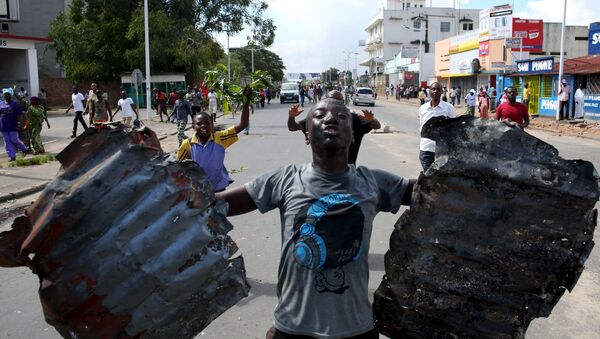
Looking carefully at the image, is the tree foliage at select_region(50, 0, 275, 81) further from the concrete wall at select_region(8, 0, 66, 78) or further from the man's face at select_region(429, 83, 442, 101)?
the man's face at select_region(429, 83, 442, 101)

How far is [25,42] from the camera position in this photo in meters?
32.3

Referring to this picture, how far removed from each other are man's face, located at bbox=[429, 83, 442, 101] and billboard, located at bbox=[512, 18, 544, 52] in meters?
35.5

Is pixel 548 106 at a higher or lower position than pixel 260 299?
higher

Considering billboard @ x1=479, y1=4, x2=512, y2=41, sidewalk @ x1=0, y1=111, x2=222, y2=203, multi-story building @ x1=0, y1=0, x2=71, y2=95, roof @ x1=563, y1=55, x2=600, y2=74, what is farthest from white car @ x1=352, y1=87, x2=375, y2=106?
sidewalk @ x1=0, y1=111, x2=222, y2=203

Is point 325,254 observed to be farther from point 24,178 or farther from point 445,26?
point 445,26

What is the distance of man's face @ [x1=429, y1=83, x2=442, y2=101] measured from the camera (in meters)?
7.31

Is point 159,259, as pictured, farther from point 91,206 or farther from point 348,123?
point 348,123

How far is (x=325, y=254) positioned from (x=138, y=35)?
1489 inches

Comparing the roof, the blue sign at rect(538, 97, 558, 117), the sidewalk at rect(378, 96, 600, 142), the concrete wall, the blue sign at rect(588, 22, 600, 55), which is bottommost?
the sidewalk at rect(378, 96, 600, 142)

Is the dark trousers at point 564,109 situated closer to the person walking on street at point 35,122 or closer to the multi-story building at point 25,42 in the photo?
the person walking on street at point 35,122

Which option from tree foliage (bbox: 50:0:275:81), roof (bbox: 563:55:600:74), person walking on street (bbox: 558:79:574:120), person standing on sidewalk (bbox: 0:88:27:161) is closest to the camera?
person standing on sidewalk (bbox: 0:88:27:161)

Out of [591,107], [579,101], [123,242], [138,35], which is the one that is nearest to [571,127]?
[591,107]

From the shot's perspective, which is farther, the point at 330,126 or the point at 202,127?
the point at 202,127

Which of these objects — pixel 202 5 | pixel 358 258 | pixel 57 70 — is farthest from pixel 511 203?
pixel 57 70
